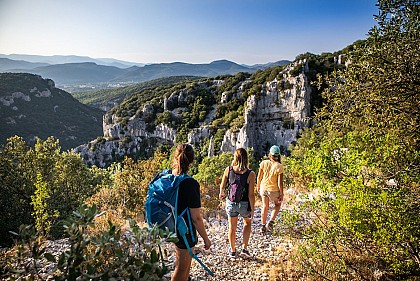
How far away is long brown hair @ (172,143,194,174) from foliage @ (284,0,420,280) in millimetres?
1831

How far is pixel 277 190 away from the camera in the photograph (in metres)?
5.77

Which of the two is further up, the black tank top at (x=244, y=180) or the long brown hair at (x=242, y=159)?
the long brown hair at (x=242, y=159)

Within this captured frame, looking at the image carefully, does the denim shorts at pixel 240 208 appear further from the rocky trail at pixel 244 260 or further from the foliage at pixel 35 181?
the foliage at pixel 35 181

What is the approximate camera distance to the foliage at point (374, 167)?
3031 mm

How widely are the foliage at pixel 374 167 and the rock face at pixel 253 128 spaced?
37.5 m

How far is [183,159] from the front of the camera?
3264 millimetres

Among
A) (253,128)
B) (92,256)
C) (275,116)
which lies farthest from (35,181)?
(275,116)

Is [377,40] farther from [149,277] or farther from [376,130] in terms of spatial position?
[149,277]

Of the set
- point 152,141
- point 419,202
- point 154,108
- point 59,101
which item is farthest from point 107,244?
point 59,101

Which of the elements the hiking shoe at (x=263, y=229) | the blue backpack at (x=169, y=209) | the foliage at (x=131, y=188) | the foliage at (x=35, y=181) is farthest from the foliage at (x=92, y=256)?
the foliage at (x=35, y=181)

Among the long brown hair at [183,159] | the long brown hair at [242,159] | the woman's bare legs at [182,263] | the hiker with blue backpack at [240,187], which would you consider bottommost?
the woman's bare legs at [182,263]

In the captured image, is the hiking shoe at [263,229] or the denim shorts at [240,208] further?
the hiking shoe at [263,229]

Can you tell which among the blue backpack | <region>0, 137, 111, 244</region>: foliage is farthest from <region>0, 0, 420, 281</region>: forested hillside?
<region>0, 137, 111, 244</region>: foliage

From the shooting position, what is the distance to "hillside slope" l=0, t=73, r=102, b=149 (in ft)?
204
